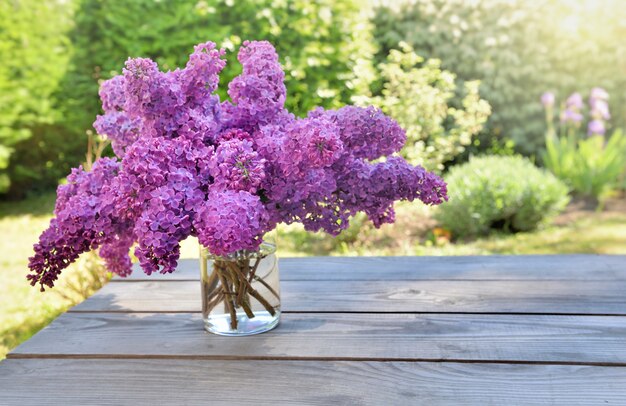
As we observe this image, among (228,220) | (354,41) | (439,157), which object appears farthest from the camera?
(354,41)

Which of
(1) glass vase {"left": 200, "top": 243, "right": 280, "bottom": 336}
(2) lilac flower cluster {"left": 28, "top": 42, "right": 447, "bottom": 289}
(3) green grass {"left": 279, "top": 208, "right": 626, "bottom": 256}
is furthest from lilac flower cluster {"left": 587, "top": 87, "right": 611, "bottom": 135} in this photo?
(1) glass vase {"left": 200, "top": 243, "right": 280, "bottom": 336}

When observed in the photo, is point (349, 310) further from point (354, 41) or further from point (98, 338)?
point (354, 41)

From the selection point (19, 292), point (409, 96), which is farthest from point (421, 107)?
point (19, 292)

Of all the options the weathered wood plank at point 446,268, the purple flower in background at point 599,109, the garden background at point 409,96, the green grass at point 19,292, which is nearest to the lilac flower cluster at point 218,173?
the weathered wood plank at point 446,268

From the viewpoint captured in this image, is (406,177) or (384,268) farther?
(384,268)

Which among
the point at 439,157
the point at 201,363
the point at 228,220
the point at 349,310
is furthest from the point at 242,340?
the point at 439,157

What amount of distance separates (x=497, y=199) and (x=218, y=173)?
4129 millimetres

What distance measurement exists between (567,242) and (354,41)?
219 cm

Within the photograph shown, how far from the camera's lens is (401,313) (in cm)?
166

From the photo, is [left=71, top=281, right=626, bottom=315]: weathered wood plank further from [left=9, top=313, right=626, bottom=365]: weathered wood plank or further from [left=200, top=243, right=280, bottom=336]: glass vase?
[left=200, top=243, right=280, bottom=336]: glass vase

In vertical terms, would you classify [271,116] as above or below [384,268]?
above

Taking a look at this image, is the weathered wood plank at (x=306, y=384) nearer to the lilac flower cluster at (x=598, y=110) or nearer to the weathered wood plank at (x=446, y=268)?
the weathered wood plank at (x=446, y=268)

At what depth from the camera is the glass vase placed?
1.52 meters

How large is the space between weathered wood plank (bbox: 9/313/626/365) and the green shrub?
11.7ft
